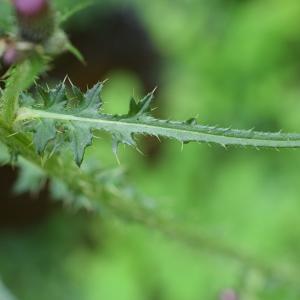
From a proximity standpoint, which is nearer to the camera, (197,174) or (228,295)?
(228,295)

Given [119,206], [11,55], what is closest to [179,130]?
[11,55]

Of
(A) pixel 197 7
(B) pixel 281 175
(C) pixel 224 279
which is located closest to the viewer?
(C) pixel 224 279

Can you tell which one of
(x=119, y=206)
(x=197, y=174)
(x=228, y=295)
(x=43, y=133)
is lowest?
(x=43, y=133)

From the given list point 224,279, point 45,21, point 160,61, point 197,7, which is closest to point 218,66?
point 197,7

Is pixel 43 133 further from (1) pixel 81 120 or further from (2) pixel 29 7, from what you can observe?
(2) pixel 29 7

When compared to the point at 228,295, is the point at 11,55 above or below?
below

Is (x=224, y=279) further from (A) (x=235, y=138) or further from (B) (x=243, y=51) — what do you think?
(A) (x=235, y=138)

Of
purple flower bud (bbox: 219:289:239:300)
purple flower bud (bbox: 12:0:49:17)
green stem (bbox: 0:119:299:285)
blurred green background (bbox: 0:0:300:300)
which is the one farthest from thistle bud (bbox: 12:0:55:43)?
blurred green background (bbox: 0:0:300:300)
